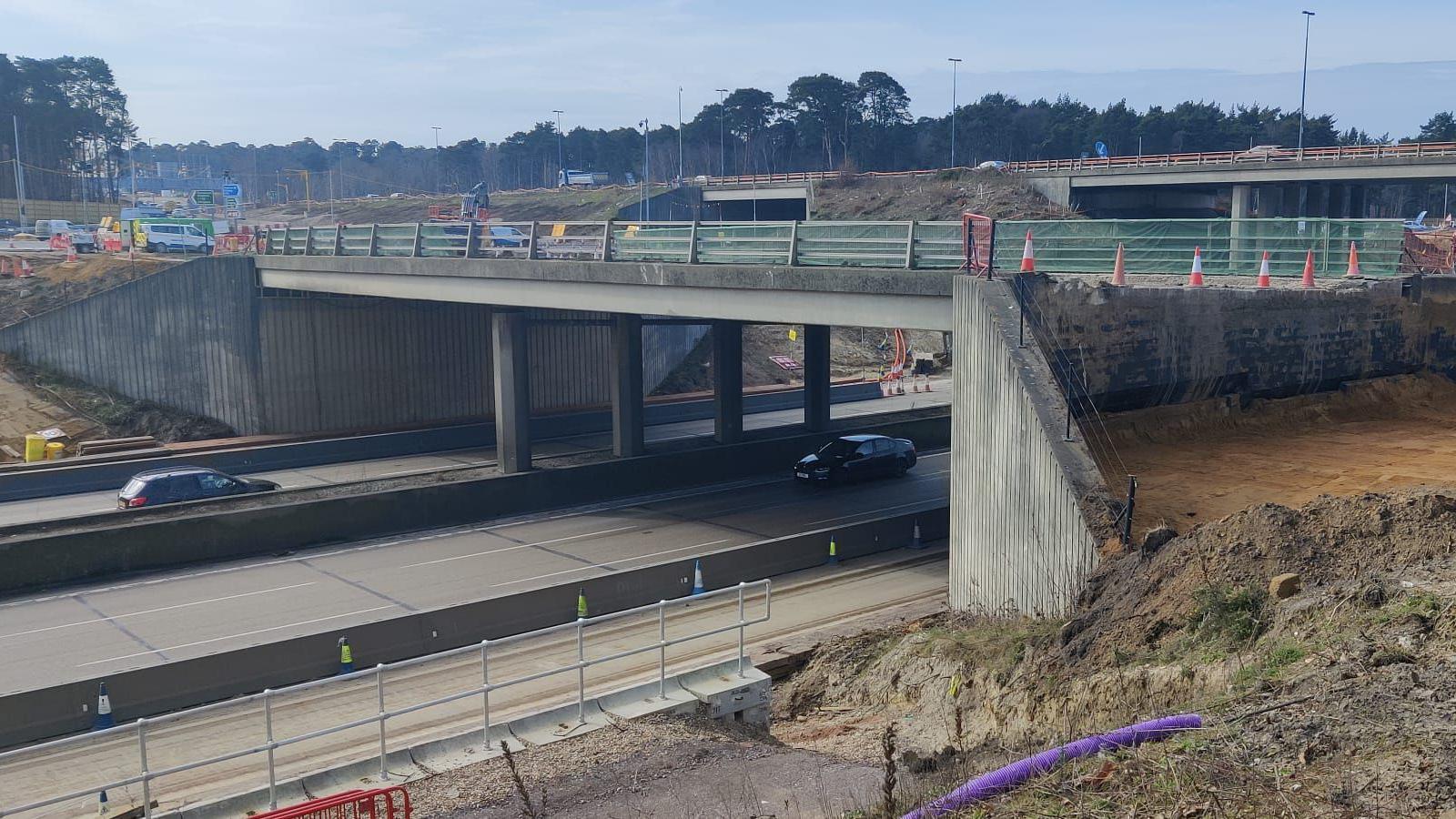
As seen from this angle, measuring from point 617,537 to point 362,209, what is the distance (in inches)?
4306

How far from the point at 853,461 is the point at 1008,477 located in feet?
62.0

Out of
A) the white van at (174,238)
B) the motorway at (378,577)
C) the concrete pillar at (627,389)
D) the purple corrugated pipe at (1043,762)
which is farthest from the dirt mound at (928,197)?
the purple corrugated pipe at (1043,762)

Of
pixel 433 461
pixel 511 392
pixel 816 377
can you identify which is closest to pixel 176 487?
pixel 511 392

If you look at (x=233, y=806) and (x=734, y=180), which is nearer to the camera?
(x=233, y=806)

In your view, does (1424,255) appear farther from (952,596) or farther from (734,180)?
(734,180)

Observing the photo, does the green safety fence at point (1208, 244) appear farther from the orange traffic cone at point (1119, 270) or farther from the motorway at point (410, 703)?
the motorway at point (410, 703)

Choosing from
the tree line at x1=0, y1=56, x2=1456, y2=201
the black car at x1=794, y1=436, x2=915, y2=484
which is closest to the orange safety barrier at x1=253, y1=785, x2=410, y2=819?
the black car at x1=794, y1=436, x2=915, y2=484

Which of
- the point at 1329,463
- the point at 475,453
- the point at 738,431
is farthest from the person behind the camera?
the point at 475,453

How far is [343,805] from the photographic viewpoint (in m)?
9.48

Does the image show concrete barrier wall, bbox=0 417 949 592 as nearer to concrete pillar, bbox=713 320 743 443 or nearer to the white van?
concrete pillar, bbox=713 320 743 443

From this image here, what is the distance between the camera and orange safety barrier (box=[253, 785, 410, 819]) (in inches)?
366

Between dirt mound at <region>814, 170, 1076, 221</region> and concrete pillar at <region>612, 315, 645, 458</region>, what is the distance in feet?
154

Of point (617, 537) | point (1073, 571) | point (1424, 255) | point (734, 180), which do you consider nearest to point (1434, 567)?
point (1073, 571)

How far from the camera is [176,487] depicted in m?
27.5
